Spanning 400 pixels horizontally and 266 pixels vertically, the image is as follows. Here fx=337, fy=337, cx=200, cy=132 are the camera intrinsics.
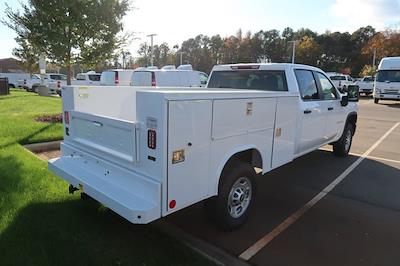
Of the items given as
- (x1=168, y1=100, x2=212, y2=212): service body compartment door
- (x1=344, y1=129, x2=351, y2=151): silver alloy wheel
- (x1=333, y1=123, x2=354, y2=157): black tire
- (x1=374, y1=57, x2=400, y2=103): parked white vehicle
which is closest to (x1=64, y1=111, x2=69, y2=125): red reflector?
(x1=168, y1=100, x2=212, y2=212): service body compartment door

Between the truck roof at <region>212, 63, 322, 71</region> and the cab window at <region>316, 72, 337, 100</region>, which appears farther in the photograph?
the cab window at <region>316, 72, 337, 100</region>

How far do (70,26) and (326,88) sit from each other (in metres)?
8.04

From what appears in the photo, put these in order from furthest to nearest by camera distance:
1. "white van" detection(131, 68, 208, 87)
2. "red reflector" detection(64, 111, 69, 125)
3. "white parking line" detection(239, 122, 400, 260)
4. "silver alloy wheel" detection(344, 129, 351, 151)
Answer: "white van" detection(131, 68, 208, 87) → "silver alloy wheel" detection(344, 129, 351, 151) → "red reflector" detection(64, 111, 69, 125) → "white parking line" detection(239, 122, 400, 260)

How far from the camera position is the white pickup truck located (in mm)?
3029

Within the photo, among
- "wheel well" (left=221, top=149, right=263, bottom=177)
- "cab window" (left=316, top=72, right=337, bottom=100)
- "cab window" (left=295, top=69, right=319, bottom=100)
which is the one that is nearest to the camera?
"wheel well" (left=221, top=149, right=263, bottom=177)

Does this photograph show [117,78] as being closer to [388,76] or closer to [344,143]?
[344,143]

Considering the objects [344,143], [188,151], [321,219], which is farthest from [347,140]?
[188,151]

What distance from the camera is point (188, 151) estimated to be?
317cm

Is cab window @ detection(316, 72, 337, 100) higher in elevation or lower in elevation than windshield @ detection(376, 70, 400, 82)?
lower

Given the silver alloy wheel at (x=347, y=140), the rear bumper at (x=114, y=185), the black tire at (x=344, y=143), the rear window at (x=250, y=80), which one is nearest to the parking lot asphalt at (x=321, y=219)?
the black tire at (x=344, y=143)

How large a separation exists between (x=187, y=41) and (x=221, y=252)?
84.9 m

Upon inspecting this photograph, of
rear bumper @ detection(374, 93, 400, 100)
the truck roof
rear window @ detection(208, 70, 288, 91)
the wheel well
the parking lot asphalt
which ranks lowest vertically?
the parking lot asphalt

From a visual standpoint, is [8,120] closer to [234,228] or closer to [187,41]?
[234,228]

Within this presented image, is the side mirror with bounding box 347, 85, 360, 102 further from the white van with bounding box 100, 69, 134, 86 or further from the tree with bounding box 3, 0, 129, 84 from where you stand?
the white van with bounding box 100, 69, 134, 86
